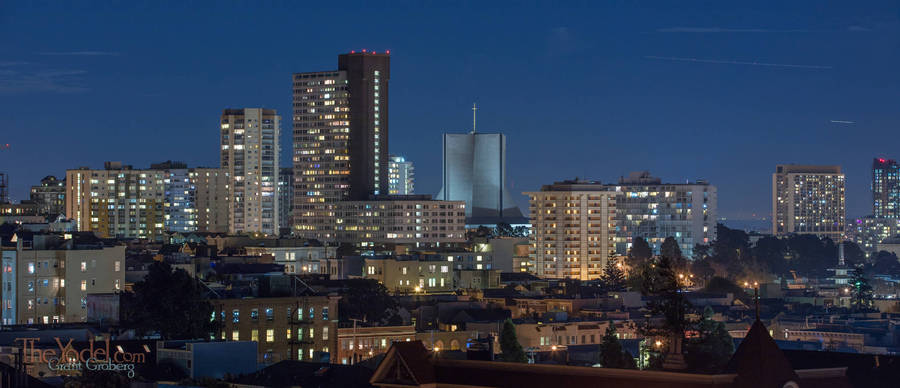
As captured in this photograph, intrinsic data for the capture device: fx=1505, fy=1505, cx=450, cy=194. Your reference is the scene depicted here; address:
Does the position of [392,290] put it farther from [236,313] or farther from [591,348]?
[236,313]

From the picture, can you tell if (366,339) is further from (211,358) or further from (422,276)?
(422,276)

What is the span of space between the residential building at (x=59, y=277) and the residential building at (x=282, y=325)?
1860 cm

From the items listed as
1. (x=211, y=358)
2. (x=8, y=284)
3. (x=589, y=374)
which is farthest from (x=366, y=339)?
(x=589, y=374)

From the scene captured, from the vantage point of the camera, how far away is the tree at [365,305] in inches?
3804

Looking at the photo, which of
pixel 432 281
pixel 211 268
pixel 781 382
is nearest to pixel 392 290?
pixel 432 281

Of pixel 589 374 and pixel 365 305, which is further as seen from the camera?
pixel 365 305

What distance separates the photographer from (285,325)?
7688 cm

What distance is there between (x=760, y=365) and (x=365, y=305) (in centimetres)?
7029

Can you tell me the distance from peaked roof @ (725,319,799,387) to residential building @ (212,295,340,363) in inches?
1786

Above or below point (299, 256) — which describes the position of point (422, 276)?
below

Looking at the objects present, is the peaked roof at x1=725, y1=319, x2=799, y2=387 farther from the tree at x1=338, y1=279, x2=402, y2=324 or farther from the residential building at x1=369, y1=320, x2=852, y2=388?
the tree at x1=338, y1=279, x2=402, y2=324

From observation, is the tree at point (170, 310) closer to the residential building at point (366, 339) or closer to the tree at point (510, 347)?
the residential building at point (366, 339)

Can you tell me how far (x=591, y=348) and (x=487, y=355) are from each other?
160 ft

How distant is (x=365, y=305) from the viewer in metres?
98.9
